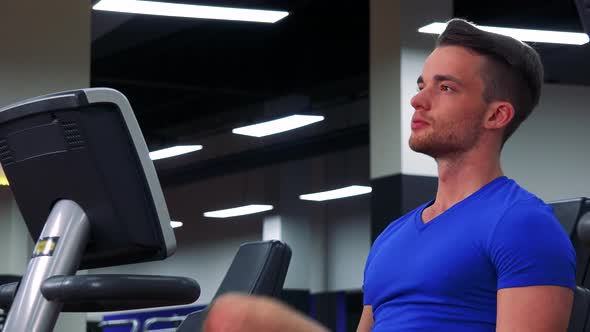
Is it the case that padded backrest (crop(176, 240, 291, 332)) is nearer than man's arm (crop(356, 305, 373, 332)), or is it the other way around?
man's arm (crop(356, 305, 373, 332))

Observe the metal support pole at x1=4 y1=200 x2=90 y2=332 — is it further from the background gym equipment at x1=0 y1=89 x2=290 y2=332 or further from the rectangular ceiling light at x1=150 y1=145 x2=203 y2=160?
the rectangular ceiling light at x1=150 y1=145 x2=203 y2=160

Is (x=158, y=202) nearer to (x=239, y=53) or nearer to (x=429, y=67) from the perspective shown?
(x=429, y=67)

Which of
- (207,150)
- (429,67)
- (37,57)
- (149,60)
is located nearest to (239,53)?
(149,60)

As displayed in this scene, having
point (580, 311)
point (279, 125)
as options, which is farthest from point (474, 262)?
point (279, 125)

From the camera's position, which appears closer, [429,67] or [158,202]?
[158,202]

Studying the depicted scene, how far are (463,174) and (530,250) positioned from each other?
237 mm

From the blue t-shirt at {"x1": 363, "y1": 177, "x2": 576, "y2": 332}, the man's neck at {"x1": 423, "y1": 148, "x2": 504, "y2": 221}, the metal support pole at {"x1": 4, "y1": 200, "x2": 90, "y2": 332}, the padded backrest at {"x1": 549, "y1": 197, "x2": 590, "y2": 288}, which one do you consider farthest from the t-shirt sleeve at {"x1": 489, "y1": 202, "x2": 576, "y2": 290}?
the metal support pole at {"x1": 4, "y1": 200, "x2": 90, "y2": 332}

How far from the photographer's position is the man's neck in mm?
1786

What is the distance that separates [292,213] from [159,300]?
Answer: 13.1 meters

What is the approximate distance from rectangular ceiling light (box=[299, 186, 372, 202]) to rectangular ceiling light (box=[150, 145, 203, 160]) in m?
1.62

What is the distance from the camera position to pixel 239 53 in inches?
387

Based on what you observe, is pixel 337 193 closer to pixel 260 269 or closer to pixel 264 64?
pixel 264 64

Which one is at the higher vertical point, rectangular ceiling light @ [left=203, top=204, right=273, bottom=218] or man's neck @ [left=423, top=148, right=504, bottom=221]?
man's neck @ [left=423, top=148, right=504, bottom=221]

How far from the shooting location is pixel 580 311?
1.85 meters
